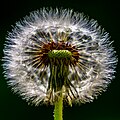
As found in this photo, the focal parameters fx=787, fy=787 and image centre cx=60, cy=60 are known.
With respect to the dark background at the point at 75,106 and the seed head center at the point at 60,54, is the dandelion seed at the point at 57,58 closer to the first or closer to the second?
the seed head center at the point at 60,54

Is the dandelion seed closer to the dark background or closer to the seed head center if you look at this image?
the seed head center

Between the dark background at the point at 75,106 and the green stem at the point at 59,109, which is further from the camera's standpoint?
the dark background at the point at 75,106

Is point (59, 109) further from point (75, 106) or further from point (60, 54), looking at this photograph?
point (75, 106)

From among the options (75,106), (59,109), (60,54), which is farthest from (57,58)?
(75,106)

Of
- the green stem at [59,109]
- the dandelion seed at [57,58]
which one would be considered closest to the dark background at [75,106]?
the dandelion seed at [57,58]

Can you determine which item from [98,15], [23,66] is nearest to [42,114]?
[98,15]

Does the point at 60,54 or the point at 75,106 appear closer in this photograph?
the point at 60,54

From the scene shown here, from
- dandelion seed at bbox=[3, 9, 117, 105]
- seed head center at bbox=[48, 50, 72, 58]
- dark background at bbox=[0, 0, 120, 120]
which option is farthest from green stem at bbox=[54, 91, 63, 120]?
dark background at bbox=[0, 0, 120, 120]
